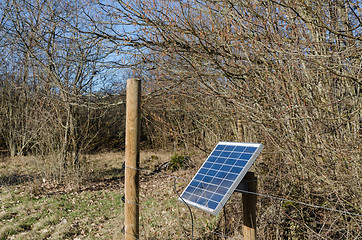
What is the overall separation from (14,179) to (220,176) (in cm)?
877

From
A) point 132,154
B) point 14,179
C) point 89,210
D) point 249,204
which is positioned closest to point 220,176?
point 249,204

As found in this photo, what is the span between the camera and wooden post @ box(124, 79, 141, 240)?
3291mm

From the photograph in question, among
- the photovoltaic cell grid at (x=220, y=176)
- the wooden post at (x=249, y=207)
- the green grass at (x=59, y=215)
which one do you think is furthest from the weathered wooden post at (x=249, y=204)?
the green grass at (x=59, y=215)

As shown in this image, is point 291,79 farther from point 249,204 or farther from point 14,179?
point 14,179

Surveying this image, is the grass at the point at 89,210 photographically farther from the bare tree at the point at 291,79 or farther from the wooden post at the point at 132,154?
the bare tree at the point at 291,79

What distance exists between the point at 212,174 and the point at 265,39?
2.18 m

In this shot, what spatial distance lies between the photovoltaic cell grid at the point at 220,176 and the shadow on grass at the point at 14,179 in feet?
24.9

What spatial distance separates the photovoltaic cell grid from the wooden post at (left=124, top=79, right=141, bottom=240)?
0.85 m

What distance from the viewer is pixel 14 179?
9375 mm

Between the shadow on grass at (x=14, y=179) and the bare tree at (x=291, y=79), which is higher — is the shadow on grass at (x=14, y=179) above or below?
below

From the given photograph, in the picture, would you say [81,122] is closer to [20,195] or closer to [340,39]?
[20,195]

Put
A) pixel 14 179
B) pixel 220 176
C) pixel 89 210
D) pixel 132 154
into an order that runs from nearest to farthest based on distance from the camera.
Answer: pixel 220 176, pixel 132 154, pixel 89 210, pixel 14 179

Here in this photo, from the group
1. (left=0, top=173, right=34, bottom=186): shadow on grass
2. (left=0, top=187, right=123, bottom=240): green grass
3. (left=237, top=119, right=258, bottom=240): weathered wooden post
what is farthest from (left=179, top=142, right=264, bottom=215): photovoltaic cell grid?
(left=0, top=173, right=34, bottom=186): shadow on grass

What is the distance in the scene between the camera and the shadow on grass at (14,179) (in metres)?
8.92
